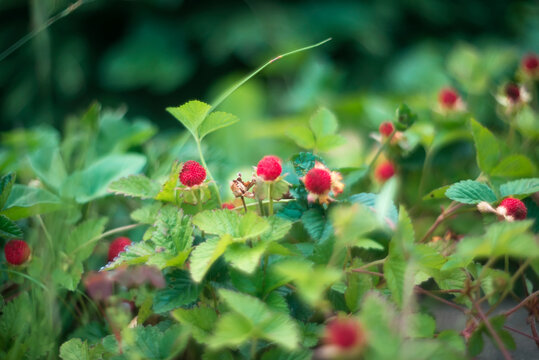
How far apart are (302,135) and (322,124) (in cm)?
3

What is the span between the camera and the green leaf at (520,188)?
1.75 feet

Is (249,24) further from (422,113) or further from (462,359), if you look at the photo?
(462,359)

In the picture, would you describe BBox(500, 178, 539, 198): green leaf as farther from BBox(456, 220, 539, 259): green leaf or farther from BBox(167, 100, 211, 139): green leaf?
BBox(167, 100, 211, 139): green leaf

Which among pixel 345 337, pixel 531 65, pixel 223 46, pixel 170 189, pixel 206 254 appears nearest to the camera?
pixel 345 337

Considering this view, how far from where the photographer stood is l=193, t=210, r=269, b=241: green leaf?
1.47 feet

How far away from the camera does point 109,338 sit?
18.7 inches

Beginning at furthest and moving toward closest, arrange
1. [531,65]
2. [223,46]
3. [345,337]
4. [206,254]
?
[223,46] < [531,65] < [206,254] < [345,337]

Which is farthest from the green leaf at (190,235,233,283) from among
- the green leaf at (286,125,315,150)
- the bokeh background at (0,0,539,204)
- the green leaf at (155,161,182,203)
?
the bokeh background at (0,0,539,204)

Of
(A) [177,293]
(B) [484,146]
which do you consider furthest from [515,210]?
(A) [177,293]

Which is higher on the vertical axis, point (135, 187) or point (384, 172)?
point (135, 187)

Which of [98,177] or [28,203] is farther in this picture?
[98,177]

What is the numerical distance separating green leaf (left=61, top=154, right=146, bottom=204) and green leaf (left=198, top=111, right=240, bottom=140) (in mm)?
212

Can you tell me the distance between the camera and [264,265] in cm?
47

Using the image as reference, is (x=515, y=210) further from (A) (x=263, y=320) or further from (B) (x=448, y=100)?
(B) (x=448, y=100)
